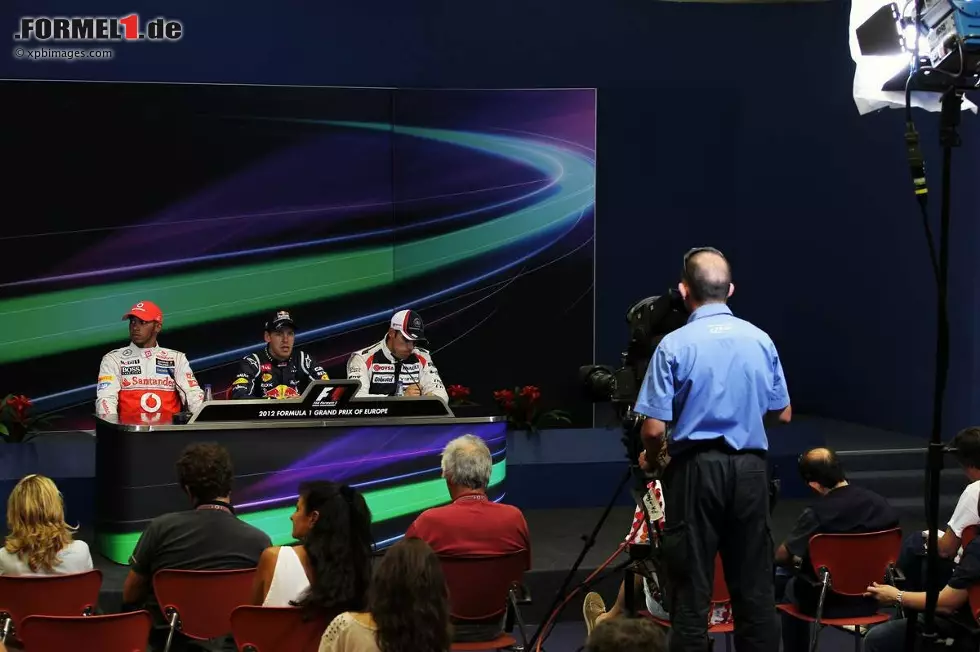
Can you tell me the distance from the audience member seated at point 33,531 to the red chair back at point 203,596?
1.66ft

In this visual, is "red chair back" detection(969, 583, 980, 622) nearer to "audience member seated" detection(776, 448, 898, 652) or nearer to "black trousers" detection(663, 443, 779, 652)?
"audience member seated" detection(776, 448, 898, 652)

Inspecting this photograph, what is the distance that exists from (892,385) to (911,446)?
2.95 ft

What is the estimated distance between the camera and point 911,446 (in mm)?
8516

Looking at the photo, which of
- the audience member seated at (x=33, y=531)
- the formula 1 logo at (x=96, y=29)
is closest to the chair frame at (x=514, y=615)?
the audience member seated at (x=33, y=531)

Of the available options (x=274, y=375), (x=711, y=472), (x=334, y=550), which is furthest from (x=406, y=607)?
(x=274, y=375)

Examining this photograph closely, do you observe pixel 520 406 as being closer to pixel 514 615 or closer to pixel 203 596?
pixel 514 615

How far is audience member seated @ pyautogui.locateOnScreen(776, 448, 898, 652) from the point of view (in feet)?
15.7

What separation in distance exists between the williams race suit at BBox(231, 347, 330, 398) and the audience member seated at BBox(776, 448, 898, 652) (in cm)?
282

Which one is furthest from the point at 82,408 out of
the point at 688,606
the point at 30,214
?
the point at 688,606

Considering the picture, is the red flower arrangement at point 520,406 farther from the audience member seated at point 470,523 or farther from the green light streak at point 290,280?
the audience member seated at point 470,523

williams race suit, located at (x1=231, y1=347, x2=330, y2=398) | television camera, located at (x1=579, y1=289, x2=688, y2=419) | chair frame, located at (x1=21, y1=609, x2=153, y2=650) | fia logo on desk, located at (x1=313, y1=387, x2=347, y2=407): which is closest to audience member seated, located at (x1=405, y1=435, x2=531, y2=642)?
television camera, located at (x1=579, y1=289, x2=688, y2=419)

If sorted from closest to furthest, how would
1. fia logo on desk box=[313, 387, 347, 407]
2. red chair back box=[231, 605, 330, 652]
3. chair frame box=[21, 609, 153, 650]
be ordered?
red chair back box=[231, 605, 330, 652]
chair frame box=[21, 609, 153, 650]
fia logo on desk box=[313, 387, 347, 407]

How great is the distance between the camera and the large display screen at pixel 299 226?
344 inches

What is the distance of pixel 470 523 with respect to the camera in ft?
14.4
